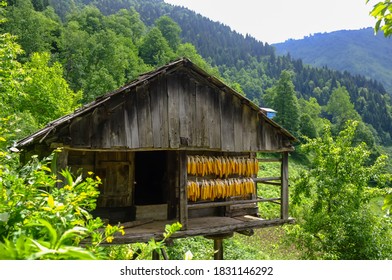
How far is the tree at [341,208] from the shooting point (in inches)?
531

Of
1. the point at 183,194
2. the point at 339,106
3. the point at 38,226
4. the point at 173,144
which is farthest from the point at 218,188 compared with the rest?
the point at 339,106

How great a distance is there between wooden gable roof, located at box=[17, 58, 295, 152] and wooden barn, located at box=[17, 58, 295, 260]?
21mm

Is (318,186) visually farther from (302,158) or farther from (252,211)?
(302,158)

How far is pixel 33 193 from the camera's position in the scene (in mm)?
2299

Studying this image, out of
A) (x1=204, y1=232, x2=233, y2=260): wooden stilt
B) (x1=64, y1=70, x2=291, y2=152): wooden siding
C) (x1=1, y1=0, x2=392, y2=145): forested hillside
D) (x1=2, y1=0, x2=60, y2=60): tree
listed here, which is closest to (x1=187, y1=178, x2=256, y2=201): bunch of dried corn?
(x1=64, y1=70, x2=291, y2=152): wooden siding

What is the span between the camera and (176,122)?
9055mm

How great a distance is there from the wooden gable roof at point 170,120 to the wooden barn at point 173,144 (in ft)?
0.07

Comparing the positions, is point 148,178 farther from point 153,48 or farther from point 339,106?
point 339,106

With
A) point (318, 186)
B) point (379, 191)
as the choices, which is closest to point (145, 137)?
point (318, 186)

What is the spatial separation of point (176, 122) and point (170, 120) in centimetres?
17

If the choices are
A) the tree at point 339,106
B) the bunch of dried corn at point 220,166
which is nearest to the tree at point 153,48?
the tree at point 339,106

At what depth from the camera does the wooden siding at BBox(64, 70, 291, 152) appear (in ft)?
26.3

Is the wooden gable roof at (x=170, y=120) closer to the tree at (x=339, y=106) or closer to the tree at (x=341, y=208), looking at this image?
the tree at (x=341, y=208)

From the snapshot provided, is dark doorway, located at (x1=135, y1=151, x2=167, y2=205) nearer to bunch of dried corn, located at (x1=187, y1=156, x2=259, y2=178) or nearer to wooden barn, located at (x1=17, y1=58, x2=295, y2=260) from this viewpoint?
wooden barn, located at (x1=17, y1=58, x2=295, y2=260)
